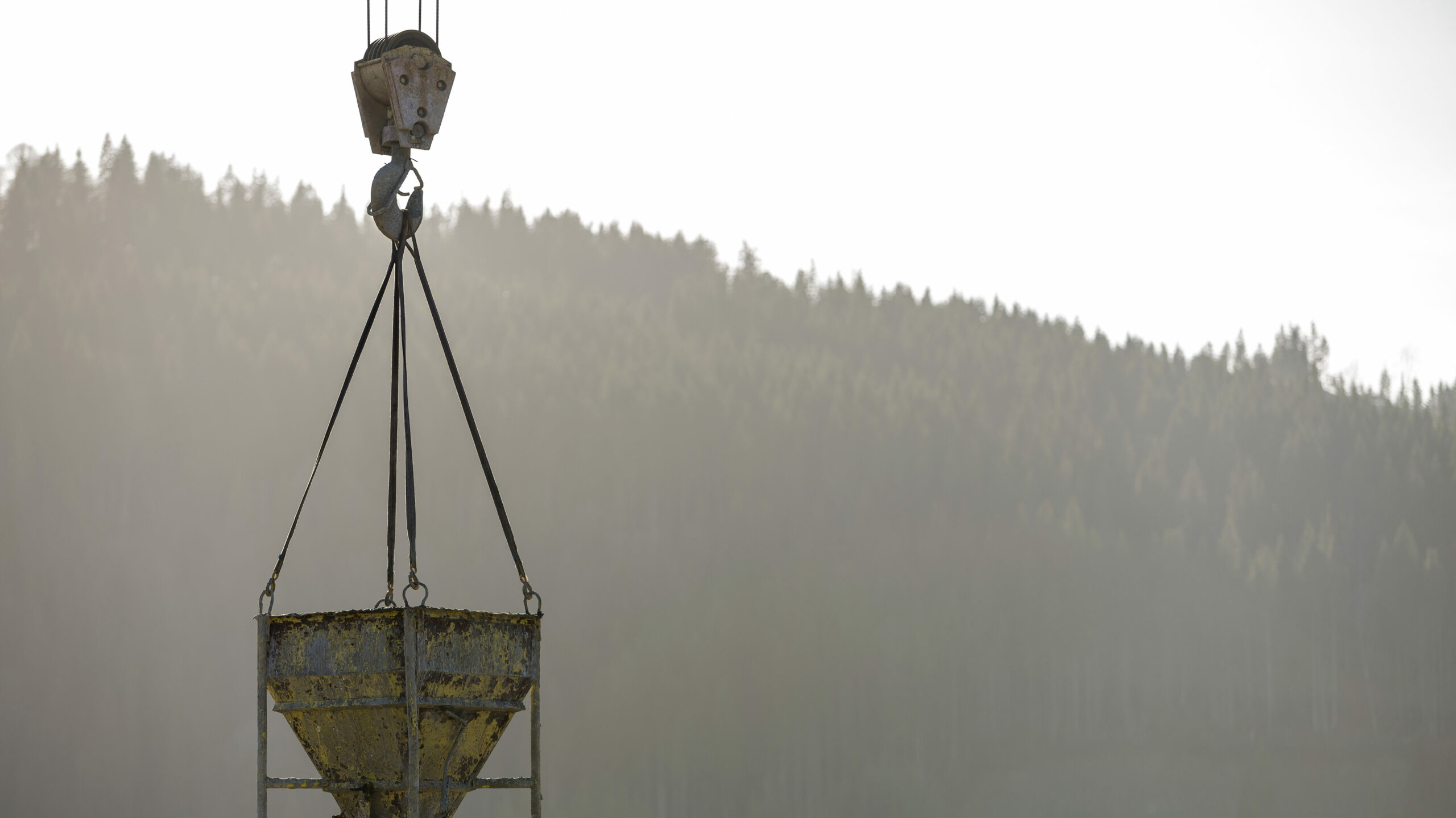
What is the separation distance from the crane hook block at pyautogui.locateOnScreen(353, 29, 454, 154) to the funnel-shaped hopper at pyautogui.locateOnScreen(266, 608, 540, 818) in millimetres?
2686

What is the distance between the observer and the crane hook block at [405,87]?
342 inches

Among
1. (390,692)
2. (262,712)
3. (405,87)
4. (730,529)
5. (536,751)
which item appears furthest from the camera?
(730,529)

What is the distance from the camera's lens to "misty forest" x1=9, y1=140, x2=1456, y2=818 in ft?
420

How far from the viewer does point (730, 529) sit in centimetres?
14212

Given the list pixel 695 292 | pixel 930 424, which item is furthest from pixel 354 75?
pixel 695 292

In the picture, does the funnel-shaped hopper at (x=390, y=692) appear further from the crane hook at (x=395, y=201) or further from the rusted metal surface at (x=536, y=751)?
the crane hook at (x=395, y=201)

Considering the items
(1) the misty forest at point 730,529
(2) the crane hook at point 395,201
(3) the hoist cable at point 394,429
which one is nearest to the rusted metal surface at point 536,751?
(3) the hoist cable at point 394,429

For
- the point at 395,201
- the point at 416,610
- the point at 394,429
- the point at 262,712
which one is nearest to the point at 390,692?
the point at 416,610

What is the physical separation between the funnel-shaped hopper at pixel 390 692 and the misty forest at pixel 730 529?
112321 millimetres

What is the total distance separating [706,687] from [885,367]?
44.6 metres

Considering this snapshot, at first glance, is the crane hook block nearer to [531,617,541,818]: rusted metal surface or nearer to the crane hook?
the crane hook

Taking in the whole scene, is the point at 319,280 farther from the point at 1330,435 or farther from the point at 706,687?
the point at 1330,435

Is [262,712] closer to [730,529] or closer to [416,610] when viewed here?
[416,610]

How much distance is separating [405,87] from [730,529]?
440 feet
